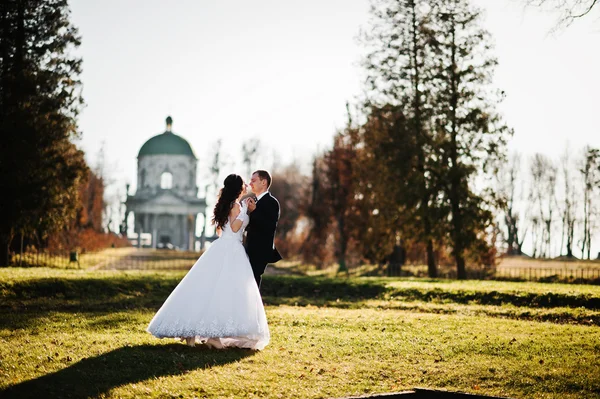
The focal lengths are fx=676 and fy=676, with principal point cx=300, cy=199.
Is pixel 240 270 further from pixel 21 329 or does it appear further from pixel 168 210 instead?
pixel 168 210

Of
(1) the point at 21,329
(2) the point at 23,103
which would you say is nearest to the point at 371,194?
(2) the point at 23,103

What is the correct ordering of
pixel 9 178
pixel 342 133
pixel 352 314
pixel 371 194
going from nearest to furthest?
1. pixel 352 314
2. pixel 9 178
3. pixel 371 194
4. pixel 342 133

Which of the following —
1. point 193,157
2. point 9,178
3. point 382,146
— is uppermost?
point 193,157

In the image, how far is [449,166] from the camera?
3062cm

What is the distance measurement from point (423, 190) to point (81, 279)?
15.6 m

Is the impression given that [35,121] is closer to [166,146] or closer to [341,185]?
[341,185]

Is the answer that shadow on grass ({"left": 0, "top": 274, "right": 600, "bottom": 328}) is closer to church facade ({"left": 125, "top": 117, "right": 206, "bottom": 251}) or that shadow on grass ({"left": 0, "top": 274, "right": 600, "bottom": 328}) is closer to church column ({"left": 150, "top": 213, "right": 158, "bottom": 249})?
church facade ({"left": 125, "top": 117, "right": 206, "bottom": 251})

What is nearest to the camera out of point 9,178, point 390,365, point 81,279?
point 390,365

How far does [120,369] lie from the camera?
8.79 metres

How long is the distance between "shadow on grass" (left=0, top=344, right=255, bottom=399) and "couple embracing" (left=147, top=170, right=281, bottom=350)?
11.4 inches

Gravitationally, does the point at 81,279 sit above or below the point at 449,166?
below

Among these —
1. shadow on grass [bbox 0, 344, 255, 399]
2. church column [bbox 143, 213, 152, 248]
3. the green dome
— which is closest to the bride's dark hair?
shadow on grass [bbox 0, 344, 255, 399]

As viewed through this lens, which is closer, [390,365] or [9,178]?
[390,365]

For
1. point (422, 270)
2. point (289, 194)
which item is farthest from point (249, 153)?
point (422, 270)
